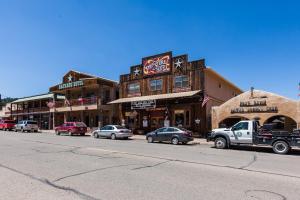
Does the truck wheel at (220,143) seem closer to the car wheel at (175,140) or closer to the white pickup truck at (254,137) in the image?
the white pickup truck at (254,137)

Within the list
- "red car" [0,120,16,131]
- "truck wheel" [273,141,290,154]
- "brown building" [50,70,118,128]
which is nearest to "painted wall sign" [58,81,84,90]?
"brown building" [50,70,118,128]

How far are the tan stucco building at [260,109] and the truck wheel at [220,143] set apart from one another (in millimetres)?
6171

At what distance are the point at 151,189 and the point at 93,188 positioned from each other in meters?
1.47

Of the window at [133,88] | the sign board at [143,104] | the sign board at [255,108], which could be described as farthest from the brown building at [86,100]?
the sign board at [255,108]

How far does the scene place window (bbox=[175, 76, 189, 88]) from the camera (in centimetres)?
2935

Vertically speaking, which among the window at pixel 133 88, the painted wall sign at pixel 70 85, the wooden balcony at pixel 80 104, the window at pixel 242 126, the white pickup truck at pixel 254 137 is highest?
the painted wall sign at pixel 70 85

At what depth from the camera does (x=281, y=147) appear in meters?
16.1

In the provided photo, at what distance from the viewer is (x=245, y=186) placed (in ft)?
23.5

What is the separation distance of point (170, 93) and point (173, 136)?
9.43 meters

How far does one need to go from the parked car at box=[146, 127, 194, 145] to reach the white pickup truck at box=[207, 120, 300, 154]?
260cm

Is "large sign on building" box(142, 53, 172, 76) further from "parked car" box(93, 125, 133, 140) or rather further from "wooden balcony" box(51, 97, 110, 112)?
"parked car" box(93, 125, 133, 140)

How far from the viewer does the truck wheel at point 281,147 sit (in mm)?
15888

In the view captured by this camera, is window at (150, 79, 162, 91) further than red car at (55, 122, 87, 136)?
No

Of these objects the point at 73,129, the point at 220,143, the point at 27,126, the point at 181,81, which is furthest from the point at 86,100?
the point at 220,143
